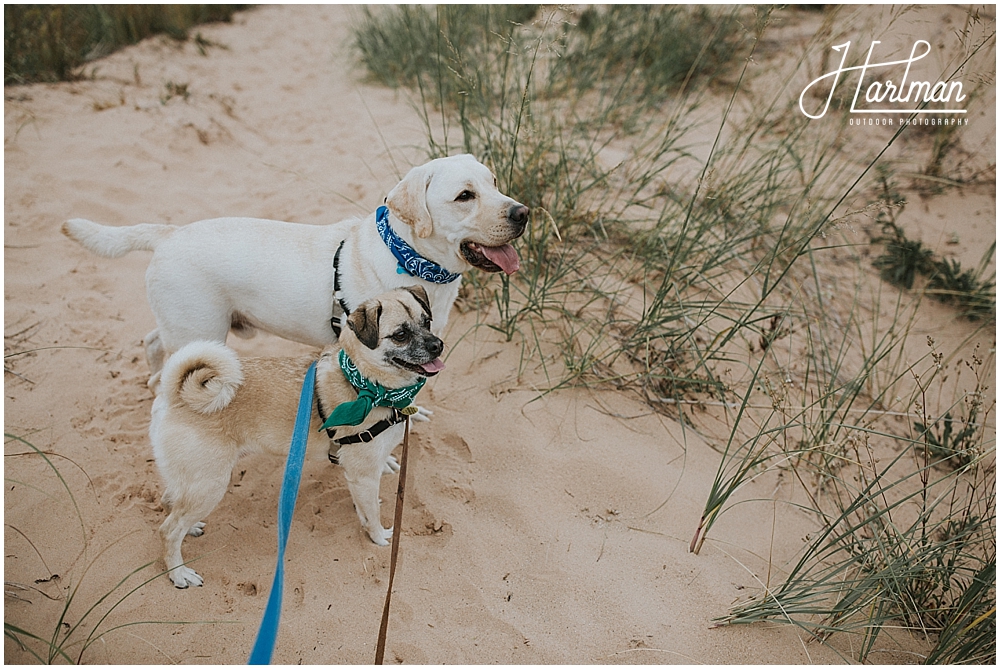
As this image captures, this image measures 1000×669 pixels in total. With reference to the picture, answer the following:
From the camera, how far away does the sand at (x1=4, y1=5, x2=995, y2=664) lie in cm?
255

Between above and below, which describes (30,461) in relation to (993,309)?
below

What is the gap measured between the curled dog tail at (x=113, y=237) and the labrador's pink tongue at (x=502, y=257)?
5.59 feet

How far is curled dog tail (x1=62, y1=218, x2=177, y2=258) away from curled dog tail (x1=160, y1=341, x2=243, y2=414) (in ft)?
3.34

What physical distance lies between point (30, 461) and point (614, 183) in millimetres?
4597

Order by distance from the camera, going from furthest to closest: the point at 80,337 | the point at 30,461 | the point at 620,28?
the point at 620,28 < the point at 80,337 < the point at 30,461

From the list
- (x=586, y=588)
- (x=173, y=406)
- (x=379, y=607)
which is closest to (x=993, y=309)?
(x=586, y=588)

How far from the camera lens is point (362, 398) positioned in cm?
250

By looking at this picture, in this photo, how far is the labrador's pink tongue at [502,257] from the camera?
2943mm

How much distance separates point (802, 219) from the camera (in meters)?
4.83

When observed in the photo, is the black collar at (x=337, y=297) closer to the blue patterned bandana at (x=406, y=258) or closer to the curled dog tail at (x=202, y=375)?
the blue patterned bandana at (x=406, y=258)

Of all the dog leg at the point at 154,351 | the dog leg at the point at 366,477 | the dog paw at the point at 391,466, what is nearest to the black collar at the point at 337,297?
the dog leg at the point at 366,477

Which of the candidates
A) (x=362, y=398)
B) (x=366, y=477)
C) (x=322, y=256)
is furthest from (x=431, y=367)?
(x=322, y=256)

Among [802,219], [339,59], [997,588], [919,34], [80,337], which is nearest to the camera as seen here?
[997,588]

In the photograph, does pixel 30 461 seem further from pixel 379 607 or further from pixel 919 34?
pixel 919 34
